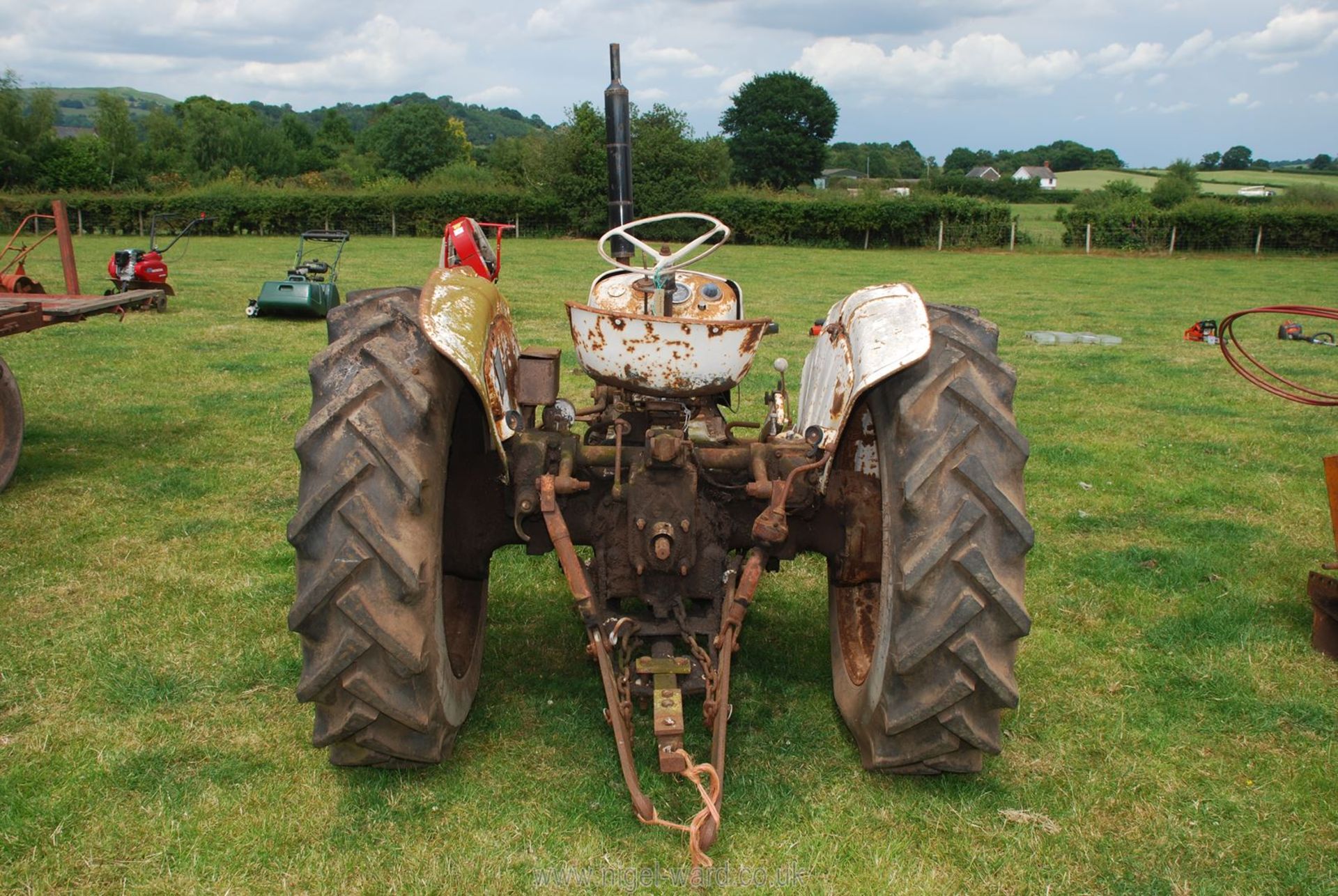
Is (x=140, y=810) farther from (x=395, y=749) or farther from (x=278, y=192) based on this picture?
(x=278, y=192)

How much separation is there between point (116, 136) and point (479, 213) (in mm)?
29952

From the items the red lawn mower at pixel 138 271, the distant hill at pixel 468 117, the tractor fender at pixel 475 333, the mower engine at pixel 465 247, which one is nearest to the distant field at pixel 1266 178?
the red lawn mower at pixel 138 271

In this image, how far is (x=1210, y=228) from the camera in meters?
32.7

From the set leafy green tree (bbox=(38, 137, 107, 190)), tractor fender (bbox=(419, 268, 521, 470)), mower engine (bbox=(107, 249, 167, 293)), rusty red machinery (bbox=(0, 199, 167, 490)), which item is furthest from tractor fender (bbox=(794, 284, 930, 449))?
leafy green tree (bbox=(38, 137, 107, 190))

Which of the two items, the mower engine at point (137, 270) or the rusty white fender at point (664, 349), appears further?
the mower engine at point (137, 270)

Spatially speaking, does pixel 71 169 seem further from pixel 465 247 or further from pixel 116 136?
pixel 465 247

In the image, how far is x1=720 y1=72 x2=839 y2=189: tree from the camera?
2650 inches

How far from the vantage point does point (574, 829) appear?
9.80ft

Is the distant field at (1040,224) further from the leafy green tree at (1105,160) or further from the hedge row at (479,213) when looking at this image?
the leafy green tree at (1105,160)

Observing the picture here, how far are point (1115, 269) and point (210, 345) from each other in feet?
→ 73.2

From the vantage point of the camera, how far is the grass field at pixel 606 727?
9.46ft

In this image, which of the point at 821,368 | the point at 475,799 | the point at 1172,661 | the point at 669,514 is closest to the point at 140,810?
the point at 475,799

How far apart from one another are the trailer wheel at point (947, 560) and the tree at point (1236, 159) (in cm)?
9359

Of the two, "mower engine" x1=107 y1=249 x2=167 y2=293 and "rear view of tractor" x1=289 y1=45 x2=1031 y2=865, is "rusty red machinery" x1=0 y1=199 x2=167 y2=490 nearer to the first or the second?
"rear view of tractor" x1=289 y1=45 x2=1031 y2=865
